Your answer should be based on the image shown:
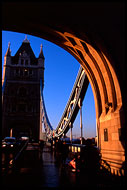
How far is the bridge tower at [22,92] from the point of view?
135 feet

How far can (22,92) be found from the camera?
146 feet

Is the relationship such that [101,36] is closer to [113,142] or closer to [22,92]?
[113,142]

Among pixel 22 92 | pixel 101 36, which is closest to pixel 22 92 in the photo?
pixel 22 92

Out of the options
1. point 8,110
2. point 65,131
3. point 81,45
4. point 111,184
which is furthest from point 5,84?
point 111,184

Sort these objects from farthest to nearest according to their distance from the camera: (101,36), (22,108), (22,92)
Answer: (22,92) → (22,108) → (101,36)

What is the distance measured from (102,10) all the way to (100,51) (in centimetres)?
160

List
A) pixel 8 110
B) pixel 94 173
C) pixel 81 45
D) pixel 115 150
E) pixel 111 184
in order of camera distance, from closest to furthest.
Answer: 1. pixel 111 184
2. pixel 94 173
3. pixel 115 150
4. pixel 81 45
5. pixel 8 110

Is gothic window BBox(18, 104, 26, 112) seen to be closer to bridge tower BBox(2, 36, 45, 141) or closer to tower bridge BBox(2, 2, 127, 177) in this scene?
bridge tower BBox(2, 36, 45, 141)

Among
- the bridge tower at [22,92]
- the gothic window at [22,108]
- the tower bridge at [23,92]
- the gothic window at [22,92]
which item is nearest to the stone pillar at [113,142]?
the tower bridge at [23,92]

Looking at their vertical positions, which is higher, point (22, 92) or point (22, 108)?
point (22, 92)

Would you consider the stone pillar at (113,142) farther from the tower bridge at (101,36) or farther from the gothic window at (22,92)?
the gothic window at (22,92)

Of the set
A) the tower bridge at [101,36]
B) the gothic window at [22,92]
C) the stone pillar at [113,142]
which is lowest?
the stone pillar at [113,142]

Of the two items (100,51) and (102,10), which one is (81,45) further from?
(102,10)

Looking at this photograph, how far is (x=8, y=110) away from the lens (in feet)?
137
